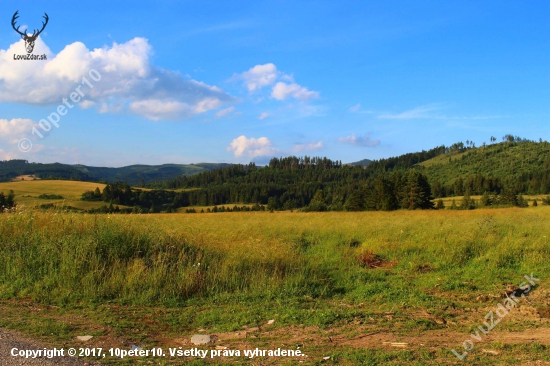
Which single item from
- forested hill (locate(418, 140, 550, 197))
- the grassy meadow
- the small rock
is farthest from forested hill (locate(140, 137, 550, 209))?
the small rock

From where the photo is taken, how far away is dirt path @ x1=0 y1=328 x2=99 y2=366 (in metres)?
3.98

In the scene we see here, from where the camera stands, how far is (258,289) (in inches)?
302

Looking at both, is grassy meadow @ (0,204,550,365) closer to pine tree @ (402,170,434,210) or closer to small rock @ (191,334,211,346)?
small rock @ (191,334,211,346)

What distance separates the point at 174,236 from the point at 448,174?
144474mm

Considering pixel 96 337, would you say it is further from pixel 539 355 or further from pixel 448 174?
pixel 448 174

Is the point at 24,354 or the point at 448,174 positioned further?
the point at 448,174

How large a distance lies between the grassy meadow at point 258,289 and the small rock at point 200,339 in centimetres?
24

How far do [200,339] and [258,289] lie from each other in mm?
2522

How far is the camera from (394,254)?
11625 millimetres

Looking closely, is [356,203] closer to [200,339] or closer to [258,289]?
[258,289]

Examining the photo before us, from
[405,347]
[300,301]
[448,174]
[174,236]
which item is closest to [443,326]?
[405,347]

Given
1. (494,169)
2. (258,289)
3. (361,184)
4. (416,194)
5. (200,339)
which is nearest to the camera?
(200,339)

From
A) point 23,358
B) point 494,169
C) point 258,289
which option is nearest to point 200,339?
point 23,358

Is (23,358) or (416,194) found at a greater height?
(416,194)
